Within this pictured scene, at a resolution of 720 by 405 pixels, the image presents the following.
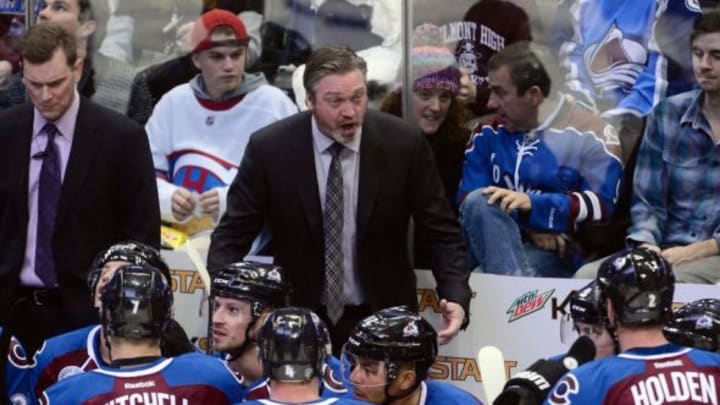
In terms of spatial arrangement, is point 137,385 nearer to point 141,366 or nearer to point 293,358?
point 141,366

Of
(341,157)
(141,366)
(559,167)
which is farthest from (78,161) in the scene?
(559,167)

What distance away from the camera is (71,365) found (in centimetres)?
643

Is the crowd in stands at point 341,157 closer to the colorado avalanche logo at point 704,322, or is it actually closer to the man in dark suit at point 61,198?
the man in dark suit at point 61,198

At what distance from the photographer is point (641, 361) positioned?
17.2 feet

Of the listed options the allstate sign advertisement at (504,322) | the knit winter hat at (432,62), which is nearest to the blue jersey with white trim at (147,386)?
the allstate sign advertisement at (504,322)

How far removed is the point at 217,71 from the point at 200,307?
110 centimetres

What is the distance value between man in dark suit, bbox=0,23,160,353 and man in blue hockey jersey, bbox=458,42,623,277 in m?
1.57

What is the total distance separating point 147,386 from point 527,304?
9.20ft

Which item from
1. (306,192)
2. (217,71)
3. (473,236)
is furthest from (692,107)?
(217,71)

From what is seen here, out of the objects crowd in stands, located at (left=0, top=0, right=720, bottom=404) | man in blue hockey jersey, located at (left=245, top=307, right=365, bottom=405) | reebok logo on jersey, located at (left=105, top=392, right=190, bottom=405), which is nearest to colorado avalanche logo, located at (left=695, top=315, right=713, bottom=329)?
crowd in stands, located at (left=0, top=0, right=720, bottom=404)

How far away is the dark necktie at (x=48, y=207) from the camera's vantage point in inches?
275

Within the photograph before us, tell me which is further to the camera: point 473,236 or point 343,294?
point 473,236

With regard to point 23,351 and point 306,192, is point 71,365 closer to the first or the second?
point 23,351

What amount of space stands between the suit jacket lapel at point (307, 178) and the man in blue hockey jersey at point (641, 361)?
6.23 ft
